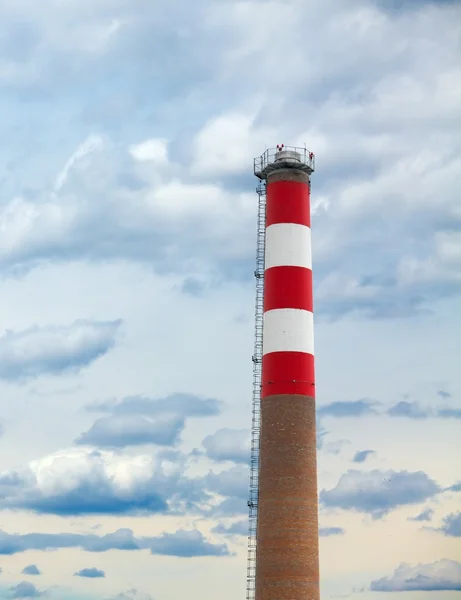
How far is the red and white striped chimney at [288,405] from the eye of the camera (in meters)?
60.4

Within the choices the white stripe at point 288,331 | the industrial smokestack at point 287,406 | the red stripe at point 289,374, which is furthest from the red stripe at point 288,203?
the red stripe at point 289,374

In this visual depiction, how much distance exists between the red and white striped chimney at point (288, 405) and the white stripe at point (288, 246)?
6 cm

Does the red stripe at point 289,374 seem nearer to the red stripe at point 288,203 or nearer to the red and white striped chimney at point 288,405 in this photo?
the red and white striped chimney at point 288,405

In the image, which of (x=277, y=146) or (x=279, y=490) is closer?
(x=279, y=490)

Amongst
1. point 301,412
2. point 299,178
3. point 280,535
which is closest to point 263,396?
point 301,412

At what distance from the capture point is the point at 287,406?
204 feet

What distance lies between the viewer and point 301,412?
62188 mm

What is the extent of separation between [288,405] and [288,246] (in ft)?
30.0

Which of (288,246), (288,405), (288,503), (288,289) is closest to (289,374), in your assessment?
(288,405)

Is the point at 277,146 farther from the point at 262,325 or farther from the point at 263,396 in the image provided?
the point at 263,396

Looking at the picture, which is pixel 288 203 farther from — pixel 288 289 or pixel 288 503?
pixel 288 503

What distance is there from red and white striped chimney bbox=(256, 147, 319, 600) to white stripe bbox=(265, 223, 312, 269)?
0.06 meters

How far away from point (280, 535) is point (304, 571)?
2320mm

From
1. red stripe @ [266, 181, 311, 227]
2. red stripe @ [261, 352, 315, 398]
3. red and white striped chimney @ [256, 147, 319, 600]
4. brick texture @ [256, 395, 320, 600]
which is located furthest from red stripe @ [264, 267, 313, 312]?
brick texture @ [256, 395, 320, 600]
